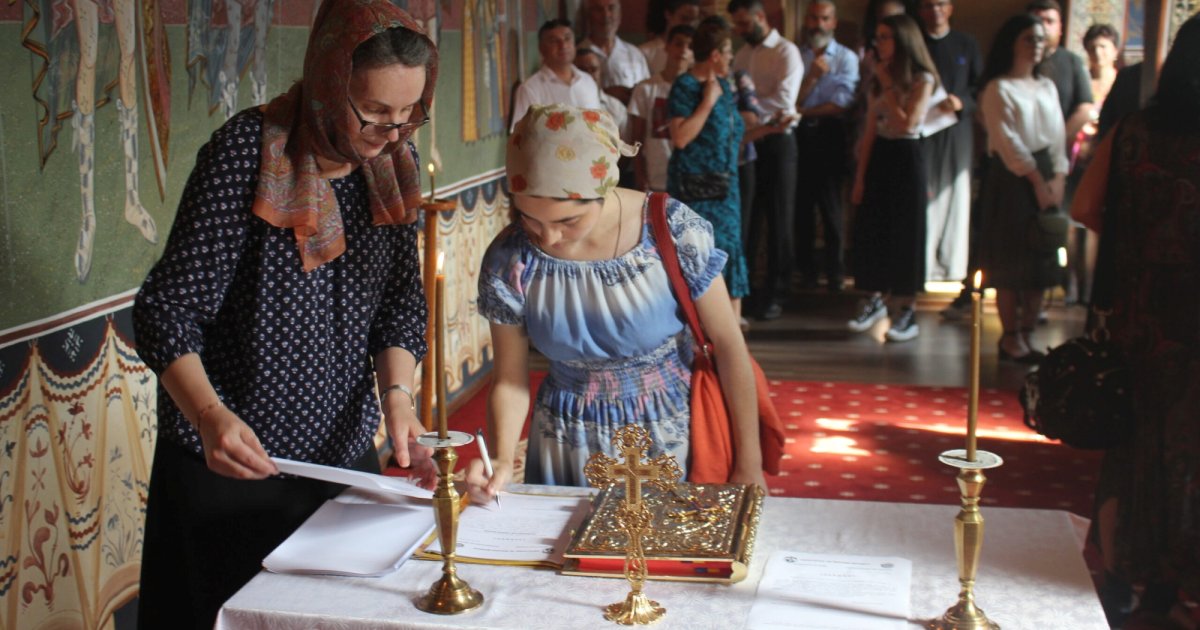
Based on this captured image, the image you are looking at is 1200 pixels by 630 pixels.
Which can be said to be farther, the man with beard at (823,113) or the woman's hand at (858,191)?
the man with beard at (823,113)

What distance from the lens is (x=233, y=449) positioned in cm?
188

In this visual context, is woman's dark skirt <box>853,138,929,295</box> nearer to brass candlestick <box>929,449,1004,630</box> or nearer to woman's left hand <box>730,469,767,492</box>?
woman's left hand <box>730,469,767,492</box>

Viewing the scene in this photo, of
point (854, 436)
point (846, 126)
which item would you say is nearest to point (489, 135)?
point (854, 436)

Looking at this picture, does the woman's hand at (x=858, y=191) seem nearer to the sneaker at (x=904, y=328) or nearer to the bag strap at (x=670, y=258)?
the sneaker at (x=904, y=328)

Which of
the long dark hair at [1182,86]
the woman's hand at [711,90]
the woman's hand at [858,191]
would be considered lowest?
the woman's hand at [858,191]

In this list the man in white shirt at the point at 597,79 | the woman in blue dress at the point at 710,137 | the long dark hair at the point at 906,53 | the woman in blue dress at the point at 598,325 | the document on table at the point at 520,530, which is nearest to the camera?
the document on table at the point at 520,530

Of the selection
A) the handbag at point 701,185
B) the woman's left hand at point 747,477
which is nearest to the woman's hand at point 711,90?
the handbag at point 701,185

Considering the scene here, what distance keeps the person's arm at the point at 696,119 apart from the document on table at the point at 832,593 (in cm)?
465

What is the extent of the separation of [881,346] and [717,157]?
1707 millimetres

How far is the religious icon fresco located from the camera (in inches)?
105

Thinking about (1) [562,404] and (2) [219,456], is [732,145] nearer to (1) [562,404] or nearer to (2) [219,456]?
(1) [562,404]

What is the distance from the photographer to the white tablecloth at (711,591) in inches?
68.9

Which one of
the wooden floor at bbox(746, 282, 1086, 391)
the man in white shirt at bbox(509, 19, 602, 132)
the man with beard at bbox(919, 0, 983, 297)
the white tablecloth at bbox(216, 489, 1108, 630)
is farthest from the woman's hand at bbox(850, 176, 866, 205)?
the white tablecloth at bbox(216, 489, 1108, 630)

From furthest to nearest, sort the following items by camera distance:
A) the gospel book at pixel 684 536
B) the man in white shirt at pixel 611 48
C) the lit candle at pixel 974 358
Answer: the man in white shirt at pixel 611 48
the gospel book at pixel 684 536
the lit candle at pixel 974 358
